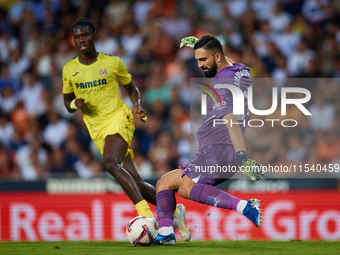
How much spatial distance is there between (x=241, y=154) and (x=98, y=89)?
2028 millimetres

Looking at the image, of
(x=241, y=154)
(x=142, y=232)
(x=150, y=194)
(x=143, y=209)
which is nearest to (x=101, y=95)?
(x=150, y=194)

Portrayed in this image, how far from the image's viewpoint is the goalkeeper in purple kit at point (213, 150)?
4.96 m

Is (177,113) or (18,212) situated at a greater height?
(177,113)

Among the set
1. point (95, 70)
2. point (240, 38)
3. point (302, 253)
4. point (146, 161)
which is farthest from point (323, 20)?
point (302, 253)

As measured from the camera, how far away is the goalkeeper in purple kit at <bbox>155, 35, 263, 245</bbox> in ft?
16.3

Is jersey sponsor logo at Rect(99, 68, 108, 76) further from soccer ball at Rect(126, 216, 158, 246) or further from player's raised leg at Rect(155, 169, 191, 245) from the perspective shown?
soccer ball at Rect(126, 216, 158, 246)

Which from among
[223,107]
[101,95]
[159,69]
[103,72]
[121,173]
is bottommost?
[121,173]

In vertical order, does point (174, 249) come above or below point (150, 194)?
below

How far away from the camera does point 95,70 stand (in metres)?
6.07

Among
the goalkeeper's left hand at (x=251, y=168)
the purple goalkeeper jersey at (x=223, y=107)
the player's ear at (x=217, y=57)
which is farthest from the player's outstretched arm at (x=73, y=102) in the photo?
the goalkeeper's left hand at (x=251, y=168)

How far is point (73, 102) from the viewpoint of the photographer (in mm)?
5879

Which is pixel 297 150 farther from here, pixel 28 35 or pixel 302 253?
pixel 28 35

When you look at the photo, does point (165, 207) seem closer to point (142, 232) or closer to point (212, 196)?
point (142, 232)

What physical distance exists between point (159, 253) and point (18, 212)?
4.25m
